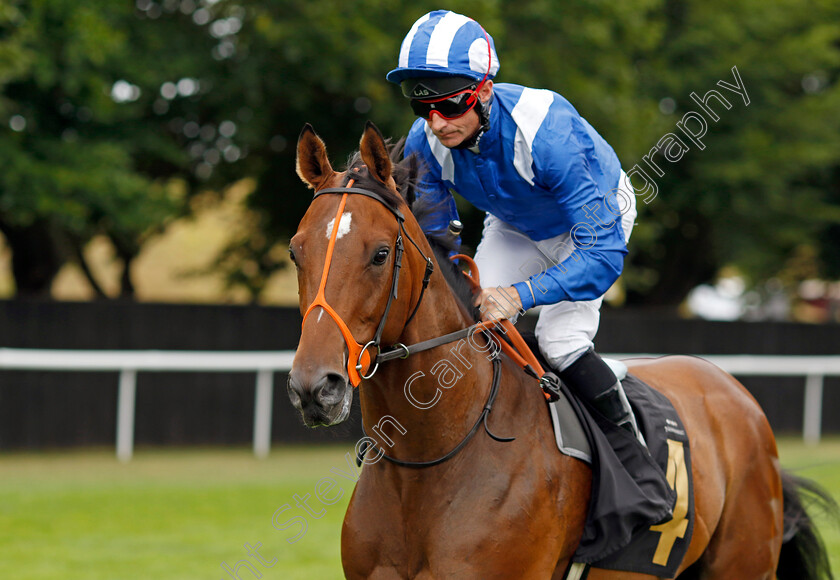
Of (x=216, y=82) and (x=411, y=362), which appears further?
(x=216, y=82)

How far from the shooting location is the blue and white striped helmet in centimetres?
263

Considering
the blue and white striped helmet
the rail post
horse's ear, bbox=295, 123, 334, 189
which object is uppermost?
the blue and white striped helmet

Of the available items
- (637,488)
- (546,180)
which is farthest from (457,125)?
(637,488)

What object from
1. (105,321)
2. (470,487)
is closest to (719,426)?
(470,487)

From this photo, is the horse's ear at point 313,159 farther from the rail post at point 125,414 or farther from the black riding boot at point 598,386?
the rail post at point 125,414

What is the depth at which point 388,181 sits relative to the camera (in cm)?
249

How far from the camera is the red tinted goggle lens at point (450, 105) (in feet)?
8.74

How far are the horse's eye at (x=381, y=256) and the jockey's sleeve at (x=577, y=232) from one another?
0.56m

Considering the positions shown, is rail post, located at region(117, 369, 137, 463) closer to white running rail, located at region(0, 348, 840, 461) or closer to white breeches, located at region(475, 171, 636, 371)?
white running rail, located at region(0, 348, 840, 461)

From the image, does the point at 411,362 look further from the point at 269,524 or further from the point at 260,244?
the point at 260,244

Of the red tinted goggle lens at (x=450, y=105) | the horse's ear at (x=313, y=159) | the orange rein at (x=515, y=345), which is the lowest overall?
the orange rein at (x=515, y=345)

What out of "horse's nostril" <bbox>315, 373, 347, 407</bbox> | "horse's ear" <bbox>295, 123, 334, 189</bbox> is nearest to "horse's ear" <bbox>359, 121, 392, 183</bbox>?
"horse's ear" <bbox>295, 123, 334, 189</bbox>

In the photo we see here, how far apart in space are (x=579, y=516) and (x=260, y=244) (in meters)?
11.8

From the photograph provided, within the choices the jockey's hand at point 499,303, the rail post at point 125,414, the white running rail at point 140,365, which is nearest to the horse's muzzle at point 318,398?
the jockey's hand at point 499,303
